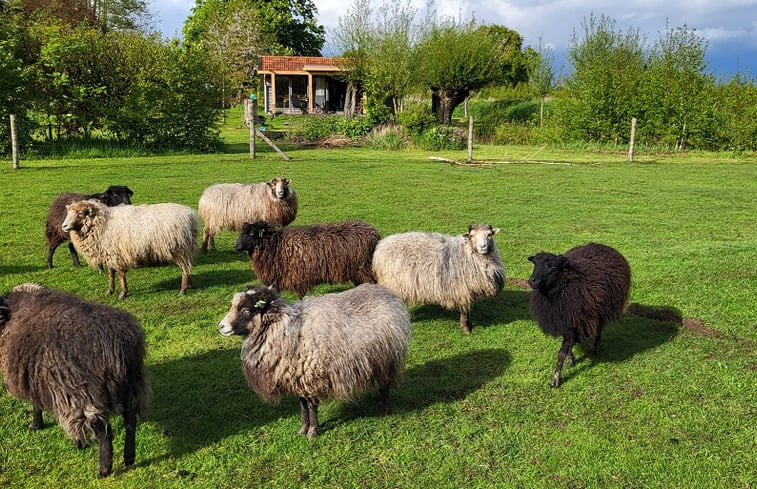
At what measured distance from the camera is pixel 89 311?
12.2 feet

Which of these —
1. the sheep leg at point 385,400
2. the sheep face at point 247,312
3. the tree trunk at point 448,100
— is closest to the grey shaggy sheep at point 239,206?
the sheep face at point 247,312

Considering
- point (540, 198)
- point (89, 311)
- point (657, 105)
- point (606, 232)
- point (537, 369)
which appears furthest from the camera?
point (657, 105)

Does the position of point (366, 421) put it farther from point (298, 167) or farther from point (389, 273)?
point (298, 167)

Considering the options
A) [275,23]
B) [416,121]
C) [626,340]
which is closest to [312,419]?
[626,340]

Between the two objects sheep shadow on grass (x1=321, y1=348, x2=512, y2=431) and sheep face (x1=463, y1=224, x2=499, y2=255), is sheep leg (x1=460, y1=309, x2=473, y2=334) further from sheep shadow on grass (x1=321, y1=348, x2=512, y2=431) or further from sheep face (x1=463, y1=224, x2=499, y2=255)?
sheep face (x1=463, y1=224, x2=499, y2=255)

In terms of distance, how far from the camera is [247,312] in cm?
405

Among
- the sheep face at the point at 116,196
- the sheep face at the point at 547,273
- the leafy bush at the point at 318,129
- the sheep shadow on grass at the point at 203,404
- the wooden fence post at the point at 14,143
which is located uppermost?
the leafy bush at the point at 318,129

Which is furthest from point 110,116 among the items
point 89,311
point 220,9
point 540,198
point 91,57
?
point 220,9

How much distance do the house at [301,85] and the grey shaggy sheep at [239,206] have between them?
104ft

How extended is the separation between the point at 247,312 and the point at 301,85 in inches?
1715

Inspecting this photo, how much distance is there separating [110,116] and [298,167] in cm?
808

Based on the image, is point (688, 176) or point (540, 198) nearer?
point (540, 198)

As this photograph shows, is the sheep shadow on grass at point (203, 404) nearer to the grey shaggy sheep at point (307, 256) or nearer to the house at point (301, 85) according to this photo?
the grey shaggy sheep at point (307, 256)

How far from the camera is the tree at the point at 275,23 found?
49.6 m
